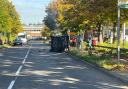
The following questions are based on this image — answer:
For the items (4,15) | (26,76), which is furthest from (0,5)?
(26,76)

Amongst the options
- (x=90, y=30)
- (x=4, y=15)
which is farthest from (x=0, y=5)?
(x=90, y=30)

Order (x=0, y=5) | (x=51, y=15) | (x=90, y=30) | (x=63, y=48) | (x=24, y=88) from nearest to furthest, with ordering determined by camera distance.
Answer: (x=24, y=88)
(x=63, y=48)
(x=90, y=30)
(x=0, y=5)
(x=51, y=15)

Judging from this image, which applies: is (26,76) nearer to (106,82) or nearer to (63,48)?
(106,82)

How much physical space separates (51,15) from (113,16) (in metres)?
70.0

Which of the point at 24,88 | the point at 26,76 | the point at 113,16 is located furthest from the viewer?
the point at 113,16

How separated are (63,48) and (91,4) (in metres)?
20.0

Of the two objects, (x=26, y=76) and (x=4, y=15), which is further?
(x=4, y=15)

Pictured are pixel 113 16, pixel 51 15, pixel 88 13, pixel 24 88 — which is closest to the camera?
pixel 24 88

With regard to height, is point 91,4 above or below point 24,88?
above

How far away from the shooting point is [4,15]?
225ft

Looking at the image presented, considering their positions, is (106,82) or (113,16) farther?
(113,16)

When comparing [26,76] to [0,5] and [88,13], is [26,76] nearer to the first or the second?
[88,13]

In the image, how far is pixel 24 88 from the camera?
576 inches

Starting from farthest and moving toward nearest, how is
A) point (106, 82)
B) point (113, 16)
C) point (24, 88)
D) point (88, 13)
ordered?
point (88, 13) < point (113, 16) < point (106, 82) < point (24, 88)
